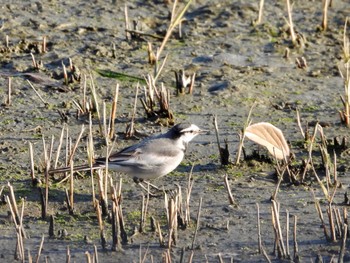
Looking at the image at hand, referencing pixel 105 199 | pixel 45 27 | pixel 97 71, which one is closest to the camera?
pixel 105 199

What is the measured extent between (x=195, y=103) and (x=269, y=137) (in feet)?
6.13

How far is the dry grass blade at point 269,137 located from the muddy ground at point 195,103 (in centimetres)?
26

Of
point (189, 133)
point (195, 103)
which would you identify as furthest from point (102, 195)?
point (195, 103)

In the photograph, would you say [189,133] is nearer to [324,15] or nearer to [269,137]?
[269,137]

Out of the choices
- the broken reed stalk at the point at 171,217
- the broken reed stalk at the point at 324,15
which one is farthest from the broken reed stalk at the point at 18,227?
the broken reed stalk at the point at 324,15

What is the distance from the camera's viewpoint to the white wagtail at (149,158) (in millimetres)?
9422

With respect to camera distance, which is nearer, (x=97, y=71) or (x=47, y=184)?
(x=47, y=184)

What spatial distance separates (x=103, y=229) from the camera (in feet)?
27.7

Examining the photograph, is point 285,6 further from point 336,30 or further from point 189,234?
point 189,234

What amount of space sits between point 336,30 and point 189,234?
19.8 feet

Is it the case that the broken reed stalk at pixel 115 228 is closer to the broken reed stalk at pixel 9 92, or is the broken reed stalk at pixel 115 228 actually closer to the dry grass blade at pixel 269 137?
the dry grass blade at pixel 269 137

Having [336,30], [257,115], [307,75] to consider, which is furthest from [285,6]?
[257,115]

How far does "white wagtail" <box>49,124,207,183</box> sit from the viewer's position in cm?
942

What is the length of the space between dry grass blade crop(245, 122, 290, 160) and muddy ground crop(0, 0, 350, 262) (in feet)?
0.85
